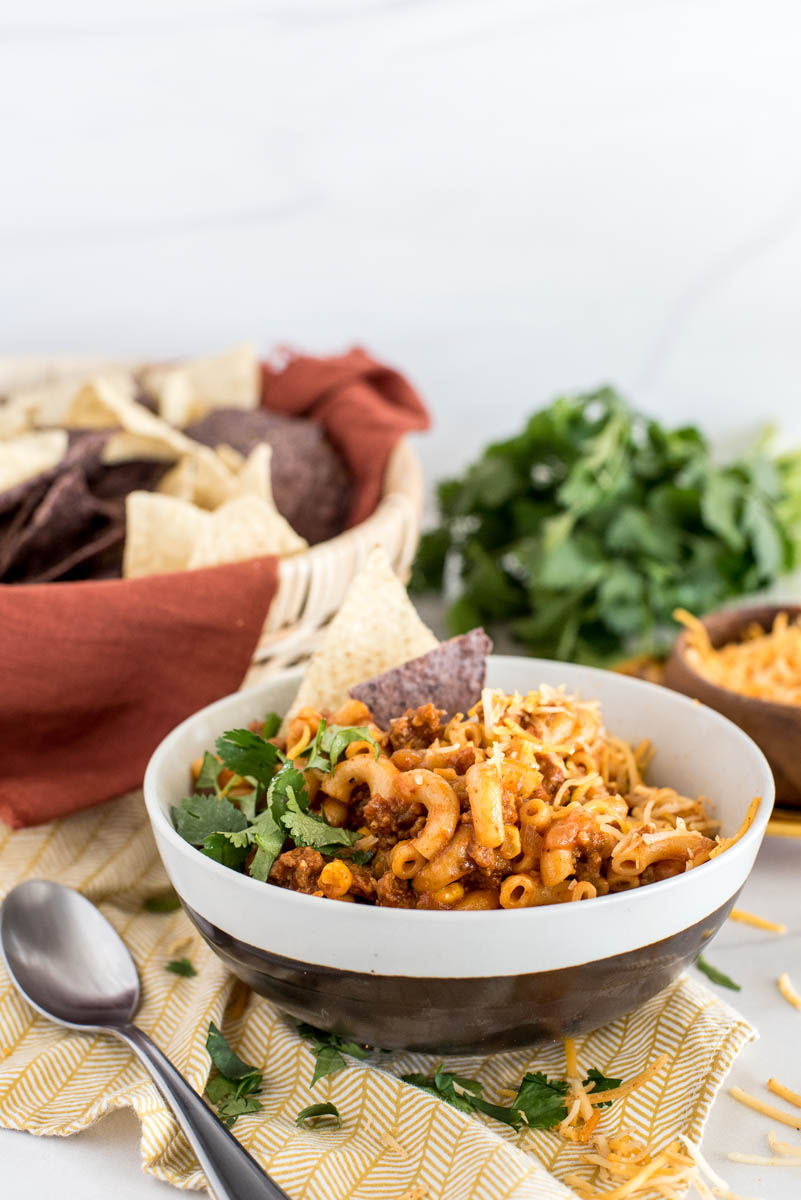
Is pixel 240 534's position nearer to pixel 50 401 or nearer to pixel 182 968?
pixel 182 968

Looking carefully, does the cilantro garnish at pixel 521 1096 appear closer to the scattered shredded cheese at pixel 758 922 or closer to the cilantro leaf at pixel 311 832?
the cilantro leaf at pixel 311 832

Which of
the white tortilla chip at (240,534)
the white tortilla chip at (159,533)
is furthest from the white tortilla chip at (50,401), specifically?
the white tortilla chip at (240,534)

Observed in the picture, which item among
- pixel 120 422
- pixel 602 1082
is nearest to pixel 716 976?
pixel 602 1082

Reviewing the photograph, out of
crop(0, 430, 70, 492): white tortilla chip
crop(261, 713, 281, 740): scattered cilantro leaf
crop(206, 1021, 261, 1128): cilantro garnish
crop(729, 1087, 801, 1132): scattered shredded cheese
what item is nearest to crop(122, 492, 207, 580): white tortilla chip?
crop(0, 430, 70, 492): white tortilla chip

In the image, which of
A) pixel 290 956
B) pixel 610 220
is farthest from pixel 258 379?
pixel 290 956

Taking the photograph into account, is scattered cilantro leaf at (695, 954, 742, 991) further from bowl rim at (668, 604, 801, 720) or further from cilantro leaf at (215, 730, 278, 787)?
cilantro leaf at (215, 730, 278, 787)

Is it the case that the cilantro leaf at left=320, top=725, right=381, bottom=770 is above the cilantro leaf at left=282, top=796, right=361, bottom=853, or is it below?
above

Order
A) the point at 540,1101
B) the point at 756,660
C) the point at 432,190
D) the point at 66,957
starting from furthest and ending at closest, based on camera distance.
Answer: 1. the point at 432,190
2. the point at 756,660
3. the point at 66,957
4. the point at 540,1101
